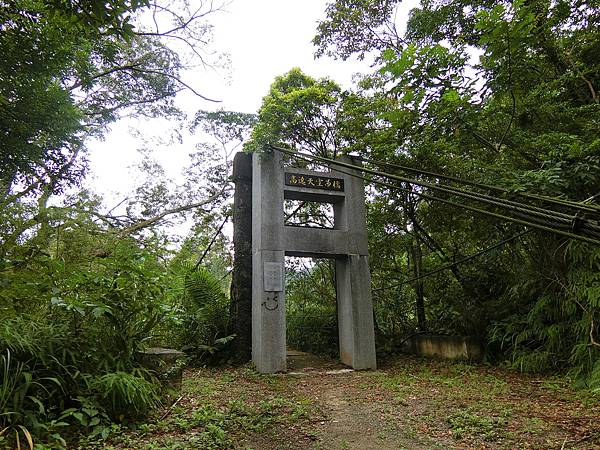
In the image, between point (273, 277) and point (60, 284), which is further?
point (273, 277)

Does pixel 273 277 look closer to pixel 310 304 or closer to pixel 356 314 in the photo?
pixel 356 314

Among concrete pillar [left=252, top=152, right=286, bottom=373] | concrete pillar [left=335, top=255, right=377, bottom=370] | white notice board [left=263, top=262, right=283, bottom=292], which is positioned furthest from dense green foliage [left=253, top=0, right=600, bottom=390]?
white notice board [left=263, top=262, right=283, bottom=292]

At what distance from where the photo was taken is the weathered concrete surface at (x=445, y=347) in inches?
233

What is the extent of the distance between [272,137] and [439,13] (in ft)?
11.7

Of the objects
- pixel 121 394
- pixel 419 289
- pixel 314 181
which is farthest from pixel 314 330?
pixel 121 394

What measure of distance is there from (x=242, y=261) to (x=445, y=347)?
12.7 feet

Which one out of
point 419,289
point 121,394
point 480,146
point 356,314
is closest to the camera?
point 121,394

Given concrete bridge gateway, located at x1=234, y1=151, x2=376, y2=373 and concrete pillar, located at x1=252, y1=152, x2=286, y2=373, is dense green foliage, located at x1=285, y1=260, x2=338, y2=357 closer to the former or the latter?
concrete bridge gateway, located at x1=234, y1=151, x2=376, y2=373

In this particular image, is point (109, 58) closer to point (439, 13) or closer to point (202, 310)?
point (202, 310)

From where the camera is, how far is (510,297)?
5848mm

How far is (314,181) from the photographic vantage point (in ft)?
21.6

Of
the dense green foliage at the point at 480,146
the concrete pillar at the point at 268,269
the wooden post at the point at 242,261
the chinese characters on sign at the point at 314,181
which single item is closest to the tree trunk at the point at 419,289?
the dense green foliage at the point at 480,146

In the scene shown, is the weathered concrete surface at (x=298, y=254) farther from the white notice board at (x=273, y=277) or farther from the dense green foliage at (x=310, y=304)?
the dense green foliage at (x=310, y=304)

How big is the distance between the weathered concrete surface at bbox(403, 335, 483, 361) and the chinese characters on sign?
10.3 ft
